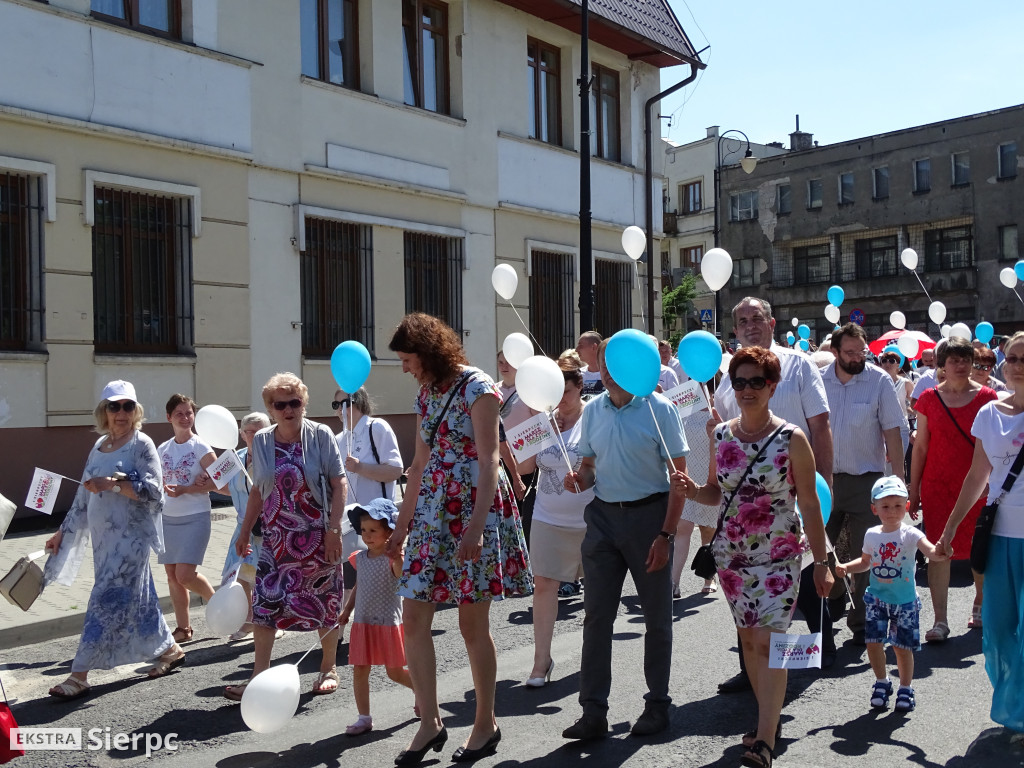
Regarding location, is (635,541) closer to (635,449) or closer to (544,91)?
(635,449)

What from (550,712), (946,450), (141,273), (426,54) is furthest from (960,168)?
(550,712)

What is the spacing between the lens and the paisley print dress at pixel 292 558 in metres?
5.78

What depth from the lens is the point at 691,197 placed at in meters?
57.7

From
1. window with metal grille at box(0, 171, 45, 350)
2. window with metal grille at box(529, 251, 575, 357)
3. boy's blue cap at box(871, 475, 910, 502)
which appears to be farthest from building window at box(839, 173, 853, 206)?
boy's blue cap at box(871, 475, 910, 502)

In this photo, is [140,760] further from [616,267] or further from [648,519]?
[616,267]

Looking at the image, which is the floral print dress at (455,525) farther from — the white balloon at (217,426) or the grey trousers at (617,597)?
the white balloon at (217,426)

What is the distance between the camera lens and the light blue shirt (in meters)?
5.23

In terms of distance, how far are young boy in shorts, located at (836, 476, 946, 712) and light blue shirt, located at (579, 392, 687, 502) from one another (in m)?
1.14

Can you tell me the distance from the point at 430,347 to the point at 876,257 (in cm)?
4948

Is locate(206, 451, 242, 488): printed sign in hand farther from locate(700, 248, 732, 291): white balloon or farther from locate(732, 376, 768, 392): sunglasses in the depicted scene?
locate(700, 248, 732, 291): white balloon

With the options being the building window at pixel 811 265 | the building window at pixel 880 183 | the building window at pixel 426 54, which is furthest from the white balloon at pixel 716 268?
the building window at pixel 811 265

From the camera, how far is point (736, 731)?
520 cm

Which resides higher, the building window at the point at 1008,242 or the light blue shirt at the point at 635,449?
the building window at the point at 1008,242

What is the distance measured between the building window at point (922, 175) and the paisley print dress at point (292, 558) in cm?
4760
